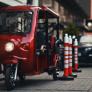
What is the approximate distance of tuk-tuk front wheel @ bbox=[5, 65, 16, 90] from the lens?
12053mm

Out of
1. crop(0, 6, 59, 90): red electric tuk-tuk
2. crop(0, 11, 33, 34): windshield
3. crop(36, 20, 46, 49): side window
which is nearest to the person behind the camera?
crop(0, 6, 59, 90): red electric tuk-tuk

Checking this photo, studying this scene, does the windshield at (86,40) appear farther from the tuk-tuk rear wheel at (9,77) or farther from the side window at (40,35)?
the tuk-tuk rear wheel at (9,77)

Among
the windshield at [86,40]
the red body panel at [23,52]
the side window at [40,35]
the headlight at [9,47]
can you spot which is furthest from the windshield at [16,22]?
the windshield at [86,40]

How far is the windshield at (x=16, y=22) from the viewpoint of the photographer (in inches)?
515

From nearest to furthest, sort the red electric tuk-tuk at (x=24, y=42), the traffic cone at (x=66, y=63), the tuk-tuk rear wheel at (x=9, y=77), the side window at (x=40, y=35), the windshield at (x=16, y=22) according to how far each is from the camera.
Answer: the tuk-tuk rear wheel at (x=9, y=77) < the red electric tuk-tuk at (x=24, y=42) < the windshield at (x=16, y=22) < the side window at (x=40, y=35) < the traffic cone at (x=66, y=63)

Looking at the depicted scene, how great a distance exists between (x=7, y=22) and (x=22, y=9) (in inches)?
21.0

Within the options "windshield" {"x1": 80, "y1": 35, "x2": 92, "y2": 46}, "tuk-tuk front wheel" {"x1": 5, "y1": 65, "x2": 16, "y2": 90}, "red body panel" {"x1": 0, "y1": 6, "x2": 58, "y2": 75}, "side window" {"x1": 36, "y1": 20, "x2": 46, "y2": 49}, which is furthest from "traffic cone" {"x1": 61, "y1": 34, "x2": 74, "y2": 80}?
"windshield" {"x1": 80, "y1": 35, "x2": 92, "y2": 46}

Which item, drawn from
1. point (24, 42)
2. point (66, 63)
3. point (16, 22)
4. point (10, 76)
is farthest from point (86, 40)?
point (10, 76)

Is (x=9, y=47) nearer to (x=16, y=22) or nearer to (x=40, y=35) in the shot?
(x=16, y=22)

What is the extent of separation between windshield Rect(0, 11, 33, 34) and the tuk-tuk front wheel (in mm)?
1176

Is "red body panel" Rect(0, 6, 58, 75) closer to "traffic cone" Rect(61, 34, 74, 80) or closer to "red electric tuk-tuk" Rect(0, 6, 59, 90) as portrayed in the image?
"red electric tuk-tuk" Rect(0, 6, 59, 90)

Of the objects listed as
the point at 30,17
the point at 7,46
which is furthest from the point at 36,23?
the point at 7,46

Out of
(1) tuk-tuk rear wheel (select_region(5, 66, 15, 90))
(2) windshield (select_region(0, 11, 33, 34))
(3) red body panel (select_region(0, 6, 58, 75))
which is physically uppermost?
(2) windshield (select_region(0, 11, 33, 34))

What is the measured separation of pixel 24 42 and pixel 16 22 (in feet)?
2.62
